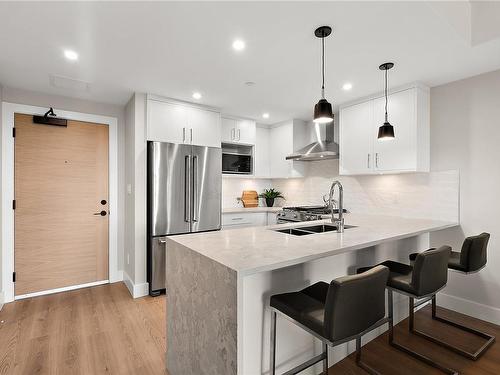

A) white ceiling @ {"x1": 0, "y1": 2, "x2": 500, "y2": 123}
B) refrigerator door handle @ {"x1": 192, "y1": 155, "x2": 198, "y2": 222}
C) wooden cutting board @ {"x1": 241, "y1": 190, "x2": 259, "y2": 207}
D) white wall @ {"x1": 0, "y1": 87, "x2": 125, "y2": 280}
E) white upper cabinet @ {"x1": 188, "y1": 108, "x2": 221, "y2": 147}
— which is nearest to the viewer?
white ceiling @ {"x1": 0, "y1": 2, "x2": 500, "y2": 123}

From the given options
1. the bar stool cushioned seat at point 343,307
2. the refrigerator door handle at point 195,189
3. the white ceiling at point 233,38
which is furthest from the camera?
the refrigerator door handle at point 195,189

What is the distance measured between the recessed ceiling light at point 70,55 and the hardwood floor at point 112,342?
2407 millimetres

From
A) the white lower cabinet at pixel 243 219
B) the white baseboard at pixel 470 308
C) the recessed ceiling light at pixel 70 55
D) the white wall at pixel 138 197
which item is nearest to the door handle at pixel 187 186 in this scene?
the white wall at pixel 138 197

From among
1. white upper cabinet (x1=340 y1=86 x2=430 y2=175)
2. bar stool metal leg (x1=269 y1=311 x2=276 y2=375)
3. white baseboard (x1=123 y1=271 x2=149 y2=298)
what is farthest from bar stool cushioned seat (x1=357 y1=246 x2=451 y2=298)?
white baseboard (x1=123 y1=271 x2=149 y2=298)

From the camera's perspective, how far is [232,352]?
1.29 metres

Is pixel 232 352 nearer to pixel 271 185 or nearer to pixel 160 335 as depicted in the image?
pixel 160 335

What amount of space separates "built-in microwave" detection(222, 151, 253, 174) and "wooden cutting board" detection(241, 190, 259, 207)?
0.49 metres

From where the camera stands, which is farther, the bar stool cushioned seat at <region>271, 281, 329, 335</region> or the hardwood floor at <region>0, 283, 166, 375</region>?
the hardwood floor at <region>0, 283, 166, 375</region>

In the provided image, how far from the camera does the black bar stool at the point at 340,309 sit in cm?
125

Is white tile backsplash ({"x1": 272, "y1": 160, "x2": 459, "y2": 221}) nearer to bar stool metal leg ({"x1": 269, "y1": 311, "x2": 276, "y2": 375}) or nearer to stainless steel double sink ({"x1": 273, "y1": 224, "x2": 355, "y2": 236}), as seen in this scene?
stainless steel double sink ({"x1": 273, "y1": 224, "x2": 355, "y2": 236})

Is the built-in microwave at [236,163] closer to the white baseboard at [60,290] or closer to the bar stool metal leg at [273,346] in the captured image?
the white baseboard at [60,290]

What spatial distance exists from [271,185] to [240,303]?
4165mm

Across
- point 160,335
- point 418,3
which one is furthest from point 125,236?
point 418,3

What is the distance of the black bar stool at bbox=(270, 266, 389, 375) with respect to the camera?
1.25m
